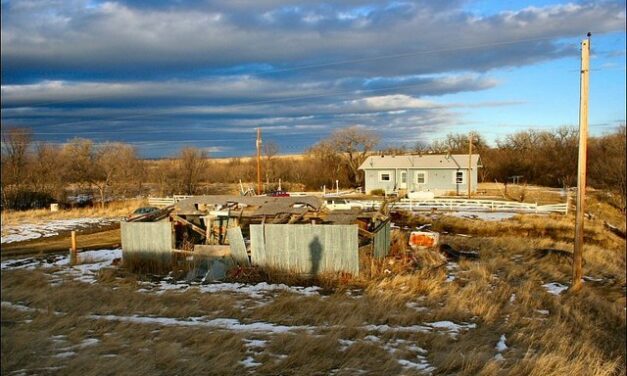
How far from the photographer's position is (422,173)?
48.9m

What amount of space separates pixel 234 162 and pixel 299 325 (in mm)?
4438

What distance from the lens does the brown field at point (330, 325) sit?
23.1 feet

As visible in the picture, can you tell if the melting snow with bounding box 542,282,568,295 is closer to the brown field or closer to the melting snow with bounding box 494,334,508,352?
the brown field

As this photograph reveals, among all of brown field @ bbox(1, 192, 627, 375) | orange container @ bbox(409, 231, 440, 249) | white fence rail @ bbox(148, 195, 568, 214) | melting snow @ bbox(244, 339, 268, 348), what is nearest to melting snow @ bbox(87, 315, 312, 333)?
brown field @ bbox(1, 192, 627, 375)

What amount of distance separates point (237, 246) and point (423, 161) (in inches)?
1413

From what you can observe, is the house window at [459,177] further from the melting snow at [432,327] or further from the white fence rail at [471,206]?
the melting snow at [432,327]

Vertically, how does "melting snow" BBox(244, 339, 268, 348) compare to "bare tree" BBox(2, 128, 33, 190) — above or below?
below

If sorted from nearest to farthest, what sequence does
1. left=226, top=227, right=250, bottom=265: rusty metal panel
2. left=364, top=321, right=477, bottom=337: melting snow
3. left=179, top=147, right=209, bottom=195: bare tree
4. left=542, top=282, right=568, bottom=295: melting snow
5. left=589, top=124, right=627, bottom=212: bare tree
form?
left=364, top=321, right=477, bottom=337: melting snow, left=179, top=147, right=209, bottom=195: bare tree, left=542, top=282, right=568, bottom=295: melting snow, left=226, top=227, right=250, bottom=265: rusty metal panel, left=589, top=124, right=627, bottom=212: bare tree

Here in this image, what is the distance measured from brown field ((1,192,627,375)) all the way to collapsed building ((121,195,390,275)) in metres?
0.86

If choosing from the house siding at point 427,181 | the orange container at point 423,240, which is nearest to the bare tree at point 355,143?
the house siding at point 427,181

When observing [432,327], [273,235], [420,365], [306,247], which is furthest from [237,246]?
[420,365]

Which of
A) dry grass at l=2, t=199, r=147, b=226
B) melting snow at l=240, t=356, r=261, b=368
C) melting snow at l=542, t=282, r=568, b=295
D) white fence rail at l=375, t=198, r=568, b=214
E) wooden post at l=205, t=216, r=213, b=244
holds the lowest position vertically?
melting snow at l=542, t=282, r=568, b=295

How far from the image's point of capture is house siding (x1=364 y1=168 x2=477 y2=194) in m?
47.8

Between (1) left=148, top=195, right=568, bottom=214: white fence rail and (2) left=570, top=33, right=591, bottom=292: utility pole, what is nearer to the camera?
(2) left=570, top=33, right=591, bottom=292: utility pole
